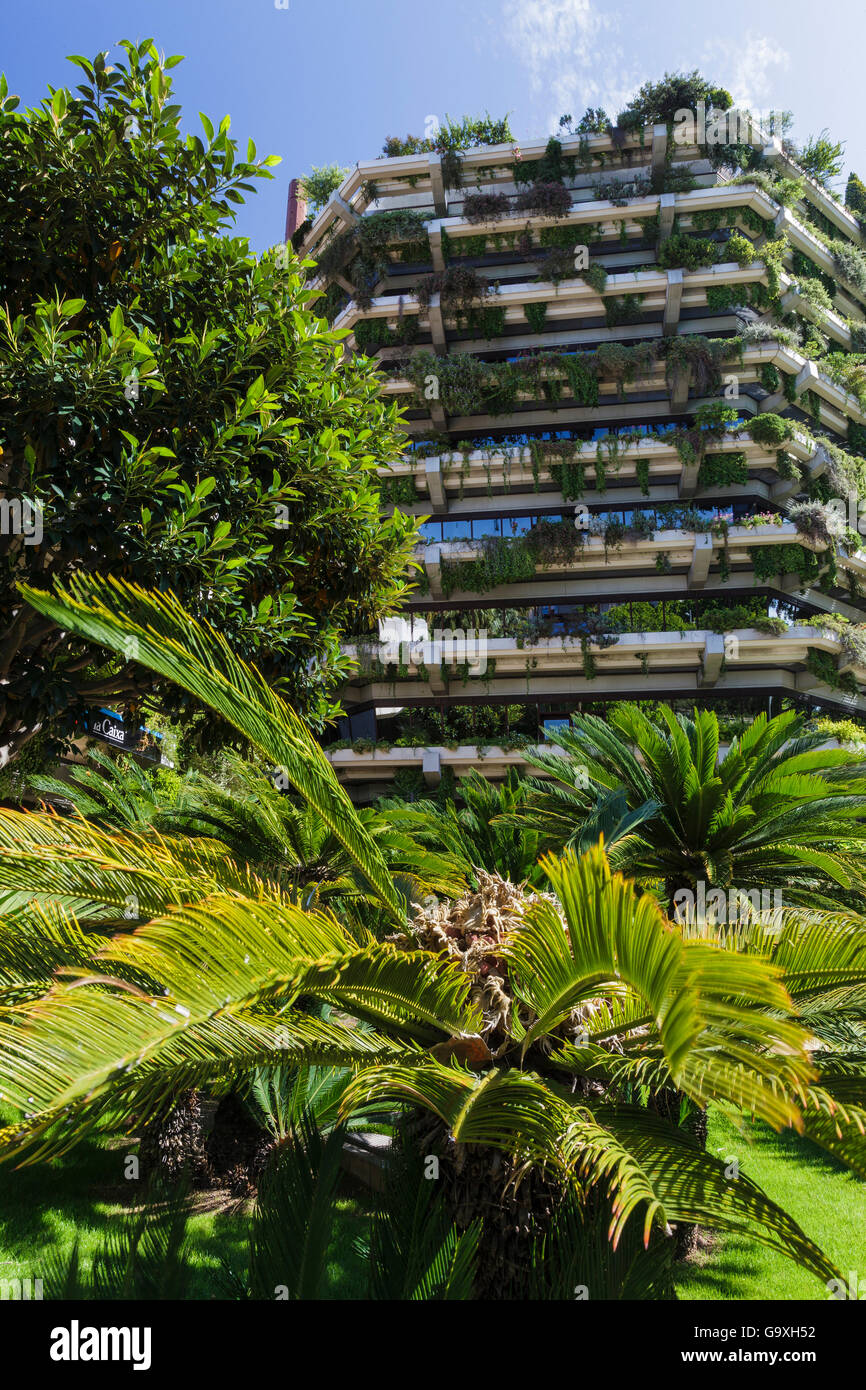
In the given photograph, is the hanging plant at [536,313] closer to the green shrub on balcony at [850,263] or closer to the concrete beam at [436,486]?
the concrete beam at [436,486]

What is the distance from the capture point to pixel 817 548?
1056 inches

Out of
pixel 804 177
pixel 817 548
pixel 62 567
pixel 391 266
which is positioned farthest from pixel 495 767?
pixel 804 177

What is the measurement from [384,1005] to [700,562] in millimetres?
25611

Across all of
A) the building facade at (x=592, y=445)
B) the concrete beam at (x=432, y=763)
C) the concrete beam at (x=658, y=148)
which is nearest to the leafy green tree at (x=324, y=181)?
the building facade at (x=592, y=445)

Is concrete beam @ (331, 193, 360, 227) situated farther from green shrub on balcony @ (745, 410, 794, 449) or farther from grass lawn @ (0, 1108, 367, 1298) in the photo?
grass lawn @ (0, 1108, 367, 1298)

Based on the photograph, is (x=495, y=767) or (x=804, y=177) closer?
(x=495, y=767)

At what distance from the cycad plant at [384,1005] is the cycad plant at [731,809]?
3434mm

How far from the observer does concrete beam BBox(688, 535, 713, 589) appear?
86.3 ft

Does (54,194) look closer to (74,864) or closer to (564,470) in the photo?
(74,864)

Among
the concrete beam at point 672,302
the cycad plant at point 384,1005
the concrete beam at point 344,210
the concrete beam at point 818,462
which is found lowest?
the cycad plant at point 384,1005

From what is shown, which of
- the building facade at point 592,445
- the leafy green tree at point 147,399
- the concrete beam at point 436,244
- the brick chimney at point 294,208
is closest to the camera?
the leafy green tree at point 147,399

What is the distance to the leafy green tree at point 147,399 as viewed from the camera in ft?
17.6

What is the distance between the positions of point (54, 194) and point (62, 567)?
100 inches

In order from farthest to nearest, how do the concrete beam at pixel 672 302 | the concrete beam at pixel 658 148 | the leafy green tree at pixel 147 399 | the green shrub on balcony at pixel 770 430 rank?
the concrete beam at pixel 658 148, the concrete beam at pixel 672 302, the green shrub on balcony at pixel 770 430, the leafy green tree at pixel 147 399
